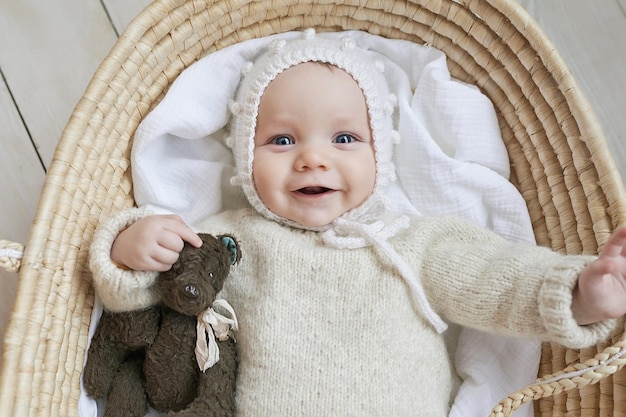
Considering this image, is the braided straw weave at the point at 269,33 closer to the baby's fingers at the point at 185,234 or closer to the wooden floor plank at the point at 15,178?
the baby's fingers at the point at 185,234

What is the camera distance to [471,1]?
4.03 feet

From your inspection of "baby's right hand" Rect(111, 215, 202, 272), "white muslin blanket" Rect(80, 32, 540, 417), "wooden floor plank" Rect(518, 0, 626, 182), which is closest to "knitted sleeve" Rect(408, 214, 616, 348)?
"white muslin blanket" Rect(80, 32, 540, 417)

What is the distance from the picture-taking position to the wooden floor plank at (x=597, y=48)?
1536 mm

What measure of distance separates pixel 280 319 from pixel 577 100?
609mm

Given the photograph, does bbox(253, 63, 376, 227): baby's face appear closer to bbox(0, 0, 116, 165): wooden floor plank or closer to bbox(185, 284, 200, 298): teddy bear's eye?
bbox(185, 284, 200, 298): teddy bear's eye

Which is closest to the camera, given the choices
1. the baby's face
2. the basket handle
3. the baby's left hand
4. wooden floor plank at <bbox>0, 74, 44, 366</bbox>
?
the baby's left hand

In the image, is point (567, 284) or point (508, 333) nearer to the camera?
point (567, 284)

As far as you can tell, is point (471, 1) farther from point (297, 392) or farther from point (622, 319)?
point (297, 392)

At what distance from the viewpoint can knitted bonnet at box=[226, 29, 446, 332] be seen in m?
1.10

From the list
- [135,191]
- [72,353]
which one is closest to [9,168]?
[135,191]

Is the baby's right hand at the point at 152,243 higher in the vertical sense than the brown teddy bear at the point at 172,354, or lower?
higher

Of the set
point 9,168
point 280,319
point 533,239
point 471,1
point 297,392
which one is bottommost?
point 297,392

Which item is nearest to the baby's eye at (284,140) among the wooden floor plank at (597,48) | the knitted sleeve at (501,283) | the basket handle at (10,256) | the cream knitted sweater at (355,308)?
the cream knitted sweater at (355,308)

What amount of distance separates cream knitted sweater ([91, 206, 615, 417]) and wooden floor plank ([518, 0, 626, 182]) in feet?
2.03
